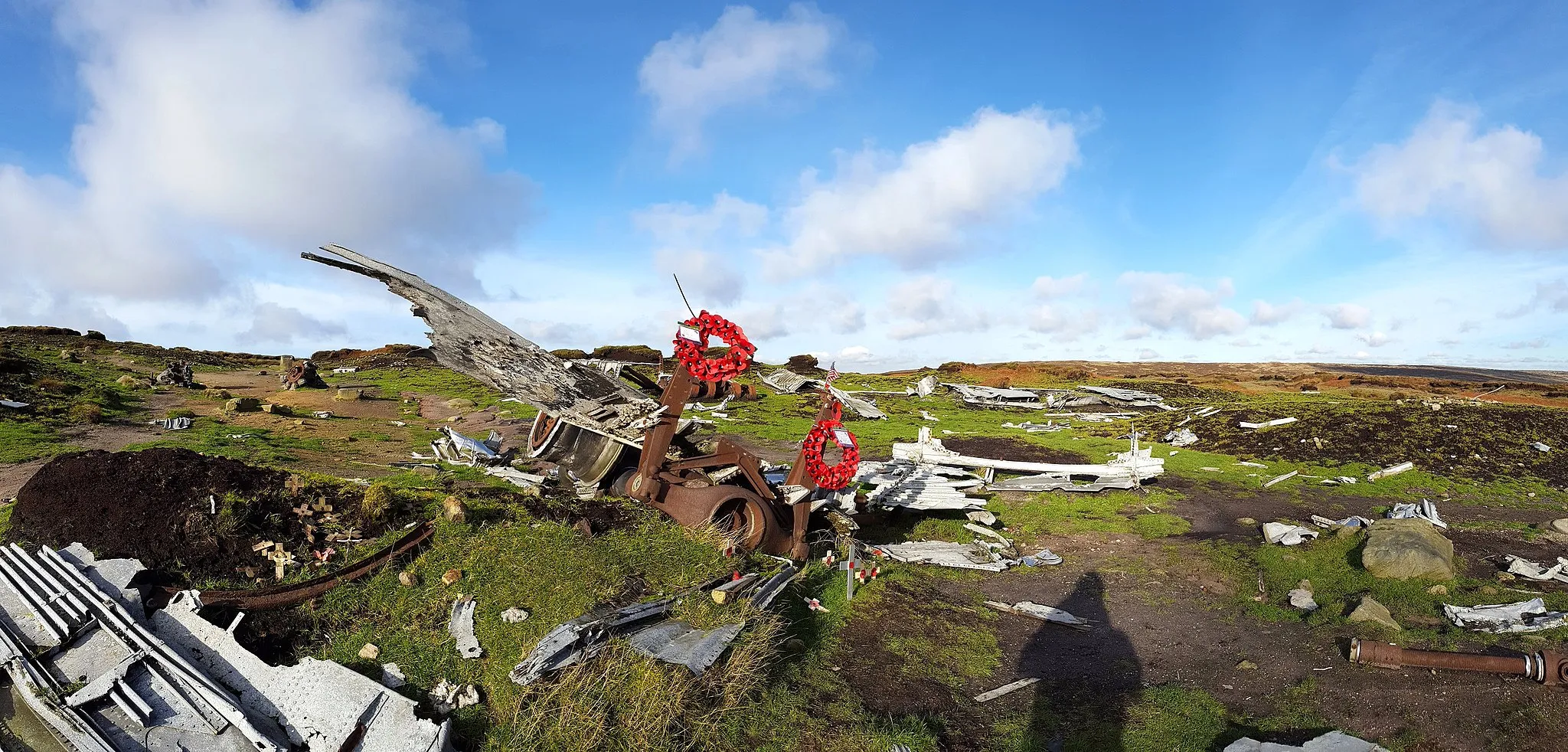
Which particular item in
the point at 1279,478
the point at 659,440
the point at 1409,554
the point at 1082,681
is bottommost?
the point at 1082,681

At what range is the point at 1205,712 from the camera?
8.00m

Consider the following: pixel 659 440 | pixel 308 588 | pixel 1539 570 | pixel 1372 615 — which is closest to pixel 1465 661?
pixel 1372 615

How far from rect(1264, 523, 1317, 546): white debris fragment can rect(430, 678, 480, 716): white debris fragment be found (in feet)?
51.2

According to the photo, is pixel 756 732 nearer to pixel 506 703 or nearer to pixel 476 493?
pixel 506 703

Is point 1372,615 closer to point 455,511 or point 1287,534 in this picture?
point 1287,534

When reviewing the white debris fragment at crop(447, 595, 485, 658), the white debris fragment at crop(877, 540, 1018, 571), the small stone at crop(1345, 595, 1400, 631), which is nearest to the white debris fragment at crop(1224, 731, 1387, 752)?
the small stone at crop(1345, 595, 1400, 631)

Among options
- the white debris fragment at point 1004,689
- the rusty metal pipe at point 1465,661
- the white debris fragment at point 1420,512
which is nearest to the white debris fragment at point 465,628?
the white debris fragment at point 1004,689

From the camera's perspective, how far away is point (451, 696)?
6645 millimetres

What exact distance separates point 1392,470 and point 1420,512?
19.9ft

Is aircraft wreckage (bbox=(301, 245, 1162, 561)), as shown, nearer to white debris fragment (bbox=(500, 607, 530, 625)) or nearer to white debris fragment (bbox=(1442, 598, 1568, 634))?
white debris fragment (bbox=(500, 607, 530, 625))

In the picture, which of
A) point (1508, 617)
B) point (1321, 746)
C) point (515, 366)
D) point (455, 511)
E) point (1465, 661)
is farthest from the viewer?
point (515, 366)

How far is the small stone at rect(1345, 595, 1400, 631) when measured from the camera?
33.6 ft

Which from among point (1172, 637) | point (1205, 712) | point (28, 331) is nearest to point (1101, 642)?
point (1172, 637)

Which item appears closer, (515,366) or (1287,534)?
(515,366)
